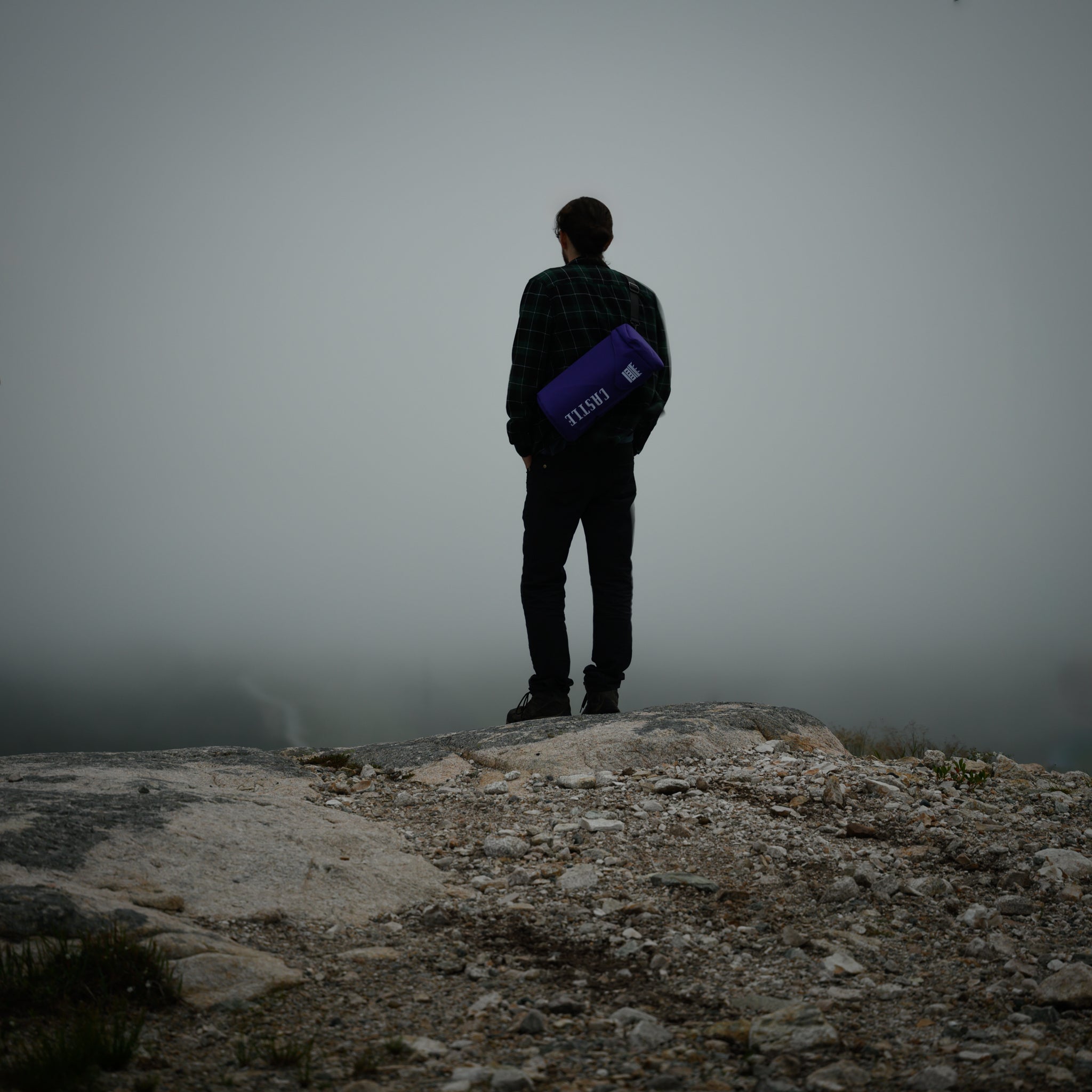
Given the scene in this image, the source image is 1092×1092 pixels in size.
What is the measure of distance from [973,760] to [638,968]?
4419 millimetres

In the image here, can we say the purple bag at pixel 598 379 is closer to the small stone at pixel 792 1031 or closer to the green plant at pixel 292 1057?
the small stone at pixel 792 1031

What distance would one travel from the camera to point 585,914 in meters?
3.42

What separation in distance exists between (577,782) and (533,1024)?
7.87 feet

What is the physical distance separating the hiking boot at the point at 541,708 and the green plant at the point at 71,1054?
4089mm

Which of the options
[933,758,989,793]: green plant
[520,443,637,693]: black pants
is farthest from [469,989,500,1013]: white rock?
[933,758,989,793]: green plant

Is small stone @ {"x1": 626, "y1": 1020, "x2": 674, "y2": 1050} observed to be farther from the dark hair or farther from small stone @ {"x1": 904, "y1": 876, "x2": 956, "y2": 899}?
the dark hair

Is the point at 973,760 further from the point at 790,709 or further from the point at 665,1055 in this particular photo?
the point at 665,1055

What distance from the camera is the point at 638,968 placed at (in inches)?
118

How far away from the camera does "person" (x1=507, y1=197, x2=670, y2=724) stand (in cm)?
582

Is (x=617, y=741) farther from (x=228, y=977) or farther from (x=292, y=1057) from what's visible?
(x=292, y=1057)

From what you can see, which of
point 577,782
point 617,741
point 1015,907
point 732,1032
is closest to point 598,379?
point 617,741

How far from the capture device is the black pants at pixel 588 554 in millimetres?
6047

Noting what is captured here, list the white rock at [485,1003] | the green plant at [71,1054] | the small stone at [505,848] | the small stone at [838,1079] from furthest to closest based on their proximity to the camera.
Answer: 1. the small stone at [505,848]
2. the white rock at [485,1003]
3. the small stone at [838,1079]
4. the green plant at [71,1054]

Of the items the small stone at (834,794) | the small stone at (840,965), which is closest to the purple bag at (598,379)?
the small stone at (834,794)
